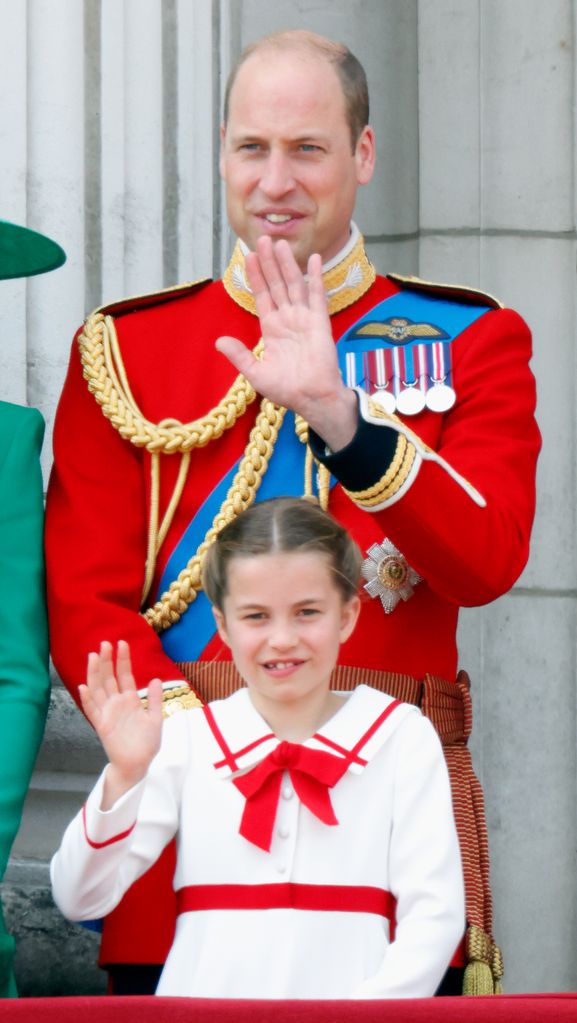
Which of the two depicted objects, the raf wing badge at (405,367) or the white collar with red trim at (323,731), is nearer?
the white collar with red trim at (323,731)

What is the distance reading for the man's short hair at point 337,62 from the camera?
319 cm

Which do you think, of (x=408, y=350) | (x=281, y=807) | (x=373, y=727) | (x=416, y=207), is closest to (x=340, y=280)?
(x=408, y=350)

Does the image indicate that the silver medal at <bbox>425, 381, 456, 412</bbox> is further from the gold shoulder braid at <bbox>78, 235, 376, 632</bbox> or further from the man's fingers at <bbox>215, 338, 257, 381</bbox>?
the man's fingers at <bbox>215, 338, 257, 381</bbox>

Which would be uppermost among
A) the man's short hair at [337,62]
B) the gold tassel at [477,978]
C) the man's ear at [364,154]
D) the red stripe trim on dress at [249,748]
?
the man's short hair at [337,62]

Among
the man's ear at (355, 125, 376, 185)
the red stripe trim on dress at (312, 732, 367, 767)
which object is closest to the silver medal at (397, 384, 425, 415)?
the man's ear at (355, 125, 376, 185)

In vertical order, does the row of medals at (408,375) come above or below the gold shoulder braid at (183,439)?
above

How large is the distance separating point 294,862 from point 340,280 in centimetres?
99

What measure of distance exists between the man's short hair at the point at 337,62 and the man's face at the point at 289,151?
16 mm

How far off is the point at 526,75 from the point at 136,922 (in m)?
2.14

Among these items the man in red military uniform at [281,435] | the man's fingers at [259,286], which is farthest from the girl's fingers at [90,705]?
the man's fingers at [259,286]

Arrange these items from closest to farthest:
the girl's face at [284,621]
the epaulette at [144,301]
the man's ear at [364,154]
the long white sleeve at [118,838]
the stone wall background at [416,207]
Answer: the long white sleeve at [118,838], the girl's face at [284,621], the man's ear at [364,154], the epaulette at [144,301], the stone wall background at [416,207]

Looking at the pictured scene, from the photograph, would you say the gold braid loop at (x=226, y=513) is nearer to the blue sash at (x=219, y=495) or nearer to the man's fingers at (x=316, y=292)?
the blue sash at (x=219, y=495)

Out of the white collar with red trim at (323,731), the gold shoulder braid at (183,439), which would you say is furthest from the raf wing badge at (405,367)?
the white collar with red trim at (323,731)

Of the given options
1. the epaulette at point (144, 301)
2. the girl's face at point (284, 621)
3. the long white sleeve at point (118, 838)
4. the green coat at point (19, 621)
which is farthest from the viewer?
the epaulette at point (144, 301)
